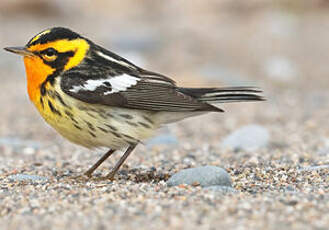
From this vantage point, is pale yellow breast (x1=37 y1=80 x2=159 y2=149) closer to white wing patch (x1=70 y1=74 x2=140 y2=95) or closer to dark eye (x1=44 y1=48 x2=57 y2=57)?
white wing patch (x1=70 y1=74 x2=140 y2=95)

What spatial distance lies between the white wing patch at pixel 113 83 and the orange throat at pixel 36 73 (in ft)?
1.06

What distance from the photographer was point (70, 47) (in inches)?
228

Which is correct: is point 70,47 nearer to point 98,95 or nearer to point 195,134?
point 98,95

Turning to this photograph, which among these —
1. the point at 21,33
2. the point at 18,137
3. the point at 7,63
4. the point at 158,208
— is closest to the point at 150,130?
the point at 158,208

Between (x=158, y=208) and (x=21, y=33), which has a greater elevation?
(x=21, y=33)

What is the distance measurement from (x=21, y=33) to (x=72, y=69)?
34.4 ft

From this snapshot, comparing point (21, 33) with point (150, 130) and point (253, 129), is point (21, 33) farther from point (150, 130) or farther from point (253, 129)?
point (150, 130)

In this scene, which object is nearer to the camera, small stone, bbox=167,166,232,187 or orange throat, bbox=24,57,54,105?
small stone, bbox=167,166,232,187

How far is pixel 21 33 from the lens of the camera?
15.6 metres

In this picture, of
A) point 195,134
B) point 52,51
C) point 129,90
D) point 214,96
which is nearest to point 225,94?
point 214,96

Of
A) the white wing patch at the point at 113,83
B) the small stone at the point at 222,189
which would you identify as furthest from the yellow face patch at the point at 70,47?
the small stone at the point at 222,189

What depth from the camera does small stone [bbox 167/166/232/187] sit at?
4954 mm

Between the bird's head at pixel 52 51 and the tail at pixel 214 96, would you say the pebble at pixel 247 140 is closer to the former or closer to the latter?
the tail at pixel 214 96

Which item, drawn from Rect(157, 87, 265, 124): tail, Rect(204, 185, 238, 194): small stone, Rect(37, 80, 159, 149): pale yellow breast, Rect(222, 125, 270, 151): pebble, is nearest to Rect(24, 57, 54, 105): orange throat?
Rect(37, 80, 159, 149): pale yellow breast
